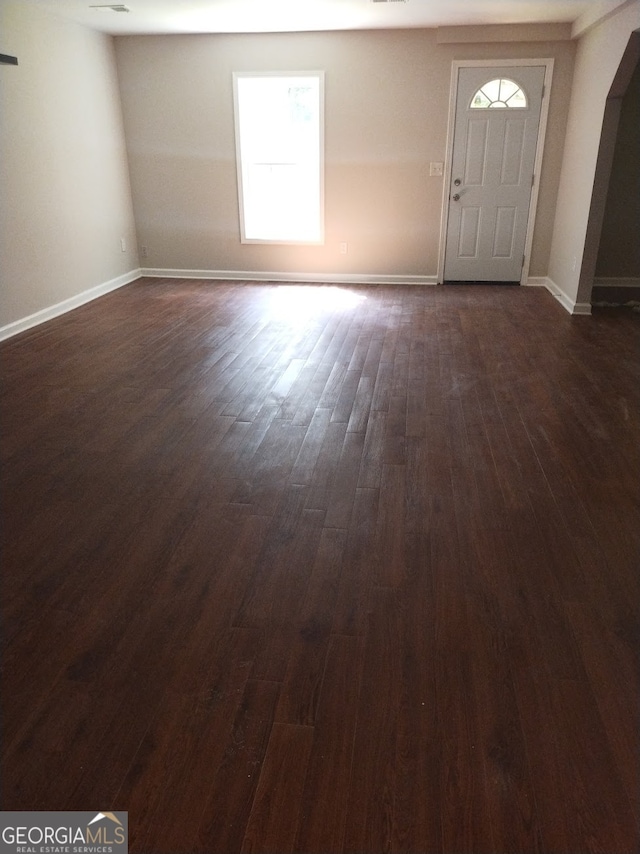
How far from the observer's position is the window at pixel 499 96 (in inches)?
250

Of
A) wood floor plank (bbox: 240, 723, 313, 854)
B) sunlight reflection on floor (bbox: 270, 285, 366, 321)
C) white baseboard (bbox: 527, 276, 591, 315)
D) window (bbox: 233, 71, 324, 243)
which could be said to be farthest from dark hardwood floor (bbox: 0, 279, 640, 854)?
window (bbox: 233, 71, 324, 243)

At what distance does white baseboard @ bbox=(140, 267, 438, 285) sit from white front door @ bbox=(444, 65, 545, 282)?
50cm

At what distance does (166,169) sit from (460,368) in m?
4.69

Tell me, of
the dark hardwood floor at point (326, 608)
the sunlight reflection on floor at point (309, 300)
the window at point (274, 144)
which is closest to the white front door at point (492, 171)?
the sunlight reflection on floor at point (309, 300)

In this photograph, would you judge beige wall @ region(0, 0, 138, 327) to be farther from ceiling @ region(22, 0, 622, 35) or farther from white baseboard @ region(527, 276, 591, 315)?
white baseboard @ region(527, 276, 591, 315)

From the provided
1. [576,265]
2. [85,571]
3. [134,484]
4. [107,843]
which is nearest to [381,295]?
[576,265]

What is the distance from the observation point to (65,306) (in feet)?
19.4

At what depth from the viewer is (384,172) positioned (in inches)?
266

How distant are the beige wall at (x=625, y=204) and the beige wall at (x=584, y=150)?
2.05ft

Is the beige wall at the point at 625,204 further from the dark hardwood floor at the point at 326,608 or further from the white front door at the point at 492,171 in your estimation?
the dark hardwood floor at the point at 326,608

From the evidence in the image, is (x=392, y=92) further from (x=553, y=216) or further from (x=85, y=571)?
(x=85, y=571)

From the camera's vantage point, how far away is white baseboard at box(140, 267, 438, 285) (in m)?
7.16

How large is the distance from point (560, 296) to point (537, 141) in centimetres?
172

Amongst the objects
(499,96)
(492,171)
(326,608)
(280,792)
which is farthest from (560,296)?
(280,792)
